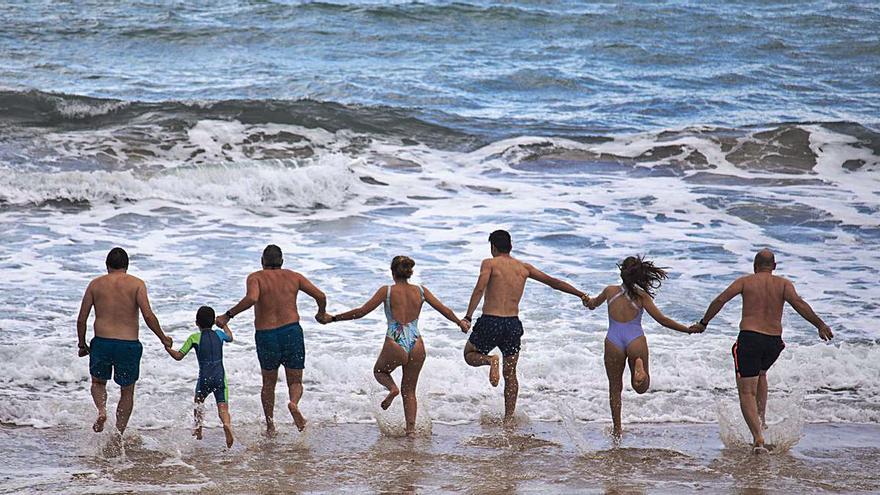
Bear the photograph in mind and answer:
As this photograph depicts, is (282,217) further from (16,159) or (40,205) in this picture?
(16,159)

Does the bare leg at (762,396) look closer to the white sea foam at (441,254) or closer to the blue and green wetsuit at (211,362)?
the white sea foam at (441,254)

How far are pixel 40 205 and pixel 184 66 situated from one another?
10.6 m

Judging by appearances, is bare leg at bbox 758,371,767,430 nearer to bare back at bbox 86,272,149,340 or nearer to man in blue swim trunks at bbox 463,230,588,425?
man in blue swim trunks at bbox 463,230,588,425

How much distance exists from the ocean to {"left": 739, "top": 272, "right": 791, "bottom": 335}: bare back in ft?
2.93

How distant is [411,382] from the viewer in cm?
828

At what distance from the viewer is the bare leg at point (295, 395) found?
26.1ft

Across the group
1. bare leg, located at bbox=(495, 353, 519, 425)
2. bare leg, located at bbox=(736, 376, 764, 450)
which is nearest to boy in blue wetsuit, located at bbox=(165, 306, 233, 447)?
bare leg, located at bbox=(495, 353, 519, 425)

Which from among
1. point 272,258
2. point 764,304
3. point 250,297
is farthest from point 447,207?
point 764,304

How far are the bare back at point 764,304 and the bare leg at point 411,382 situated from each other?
8.20 feet

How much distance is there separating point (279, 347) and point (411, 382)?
1.08 meters

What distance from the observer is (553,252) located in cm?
1438

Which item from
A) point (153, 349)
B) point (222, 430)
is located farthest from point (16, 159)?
point (222, 430)


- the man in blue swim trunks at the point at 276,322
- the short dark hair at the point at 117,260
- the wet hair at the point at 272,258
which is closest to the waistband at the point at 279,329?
the man in blue swim trunks at the point at 276,322

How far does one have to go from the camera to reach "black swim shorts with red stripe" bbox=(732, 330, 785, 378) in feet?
26.0
